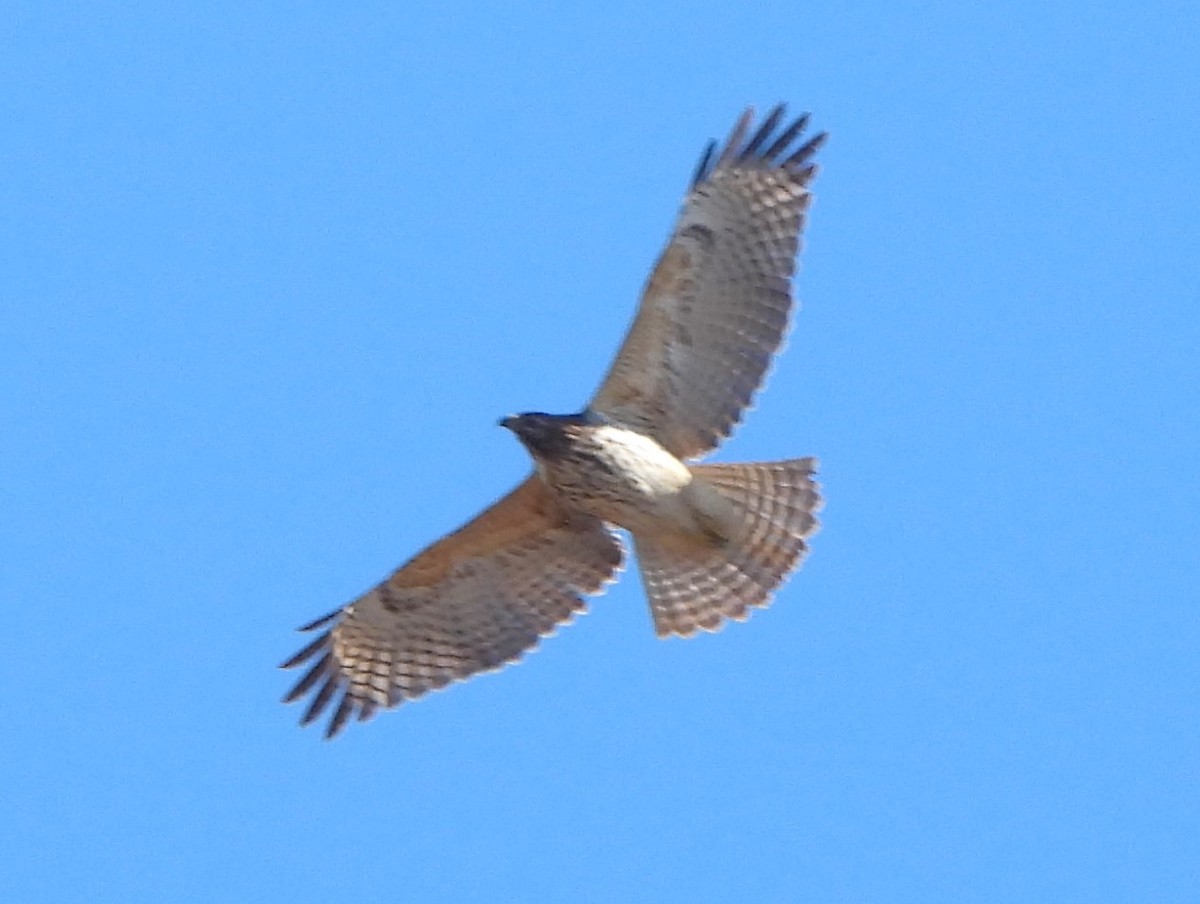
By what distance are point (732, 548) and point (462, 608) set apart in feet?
4.56

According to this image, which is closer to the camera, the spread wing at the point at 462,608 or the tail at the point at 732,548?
the tail at the point at 732,548

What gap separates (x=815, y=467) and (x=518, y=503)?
1470 mm

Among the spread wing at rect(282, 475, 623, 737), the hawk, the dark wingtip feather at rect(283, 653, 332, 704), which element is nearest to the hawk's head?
the hawk

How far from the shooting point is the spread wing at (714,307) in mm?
12188

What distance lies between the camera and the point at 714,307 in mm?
12195

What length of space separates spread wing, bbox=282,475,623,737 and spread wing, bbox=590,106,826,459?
0.69 m

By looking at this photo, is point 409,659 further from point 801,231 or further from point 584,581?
point 801,231

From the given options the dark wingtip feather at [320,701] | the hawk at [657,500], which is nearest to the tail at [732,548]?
the hawk at [657,500]

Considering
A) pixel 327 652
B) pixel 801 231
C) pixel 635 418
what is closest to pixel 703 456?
pixel 635 418

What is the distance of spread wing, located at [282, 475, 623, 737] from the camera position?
1260cm

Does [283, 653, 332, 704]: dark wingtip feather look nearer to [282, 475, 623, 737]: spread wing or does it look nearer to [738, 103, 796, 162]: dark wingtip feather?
[282, 475, 623, 737]: spread wing

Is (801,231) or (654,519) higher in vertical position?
(801,231)

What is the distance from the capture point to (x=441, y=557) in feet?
41.5

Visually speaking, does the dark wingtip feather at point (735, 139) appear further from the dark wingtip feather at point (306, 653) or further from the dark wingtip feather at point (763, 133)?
the dark wingtip feather at point (306, 653)
